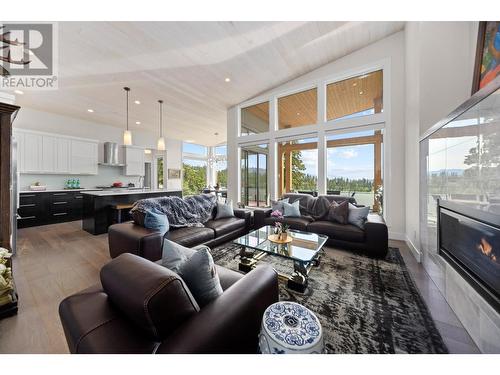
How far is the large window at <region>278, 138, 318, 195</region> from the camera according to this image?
4855 mm

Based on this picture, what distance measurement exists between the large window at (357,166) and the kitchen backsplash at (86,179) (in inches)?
274

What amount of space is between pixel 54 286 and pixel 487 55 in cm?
531

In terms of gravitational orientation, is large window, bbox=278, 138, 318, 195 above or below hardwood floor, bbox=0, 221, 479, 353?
Result: above

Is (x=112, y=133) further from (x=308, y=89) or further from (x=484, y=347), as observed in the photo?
(x=484, y=347)

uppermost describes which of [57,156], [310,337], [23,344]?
[57,156]

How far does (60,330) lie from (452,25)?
214 inches

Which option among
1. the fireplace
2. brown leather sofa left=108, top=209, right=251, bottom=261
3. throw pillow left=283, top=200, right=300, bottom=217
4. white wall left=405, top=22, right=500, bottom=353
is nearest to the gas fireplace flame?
the fireplace

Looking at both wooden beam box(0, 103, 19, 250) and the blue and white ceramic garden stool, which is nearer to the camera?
the blue and white ceramic garden stool

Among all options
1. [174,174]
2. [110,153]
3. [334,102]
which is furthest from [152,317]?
[174,174]

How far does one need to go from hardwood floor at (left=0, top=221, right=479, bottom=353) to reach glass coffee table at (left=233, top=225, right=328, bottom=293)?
1.07 m

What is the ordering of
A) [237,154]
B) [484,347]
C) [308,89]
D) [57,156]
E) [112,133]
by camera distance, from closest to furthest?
[484,347] < [308,89] < [57,156] < [237,154] < [112,133]

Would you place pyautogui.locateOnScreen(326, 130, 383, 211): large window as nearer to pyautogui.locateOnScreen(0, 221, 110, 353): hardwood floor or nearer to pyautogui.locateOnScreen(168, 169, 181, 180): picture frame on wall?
pyautogui.locateOnScreen(0, 221, 110, 353): hardwood floor

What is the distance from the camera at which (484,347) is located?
51.6 inches
